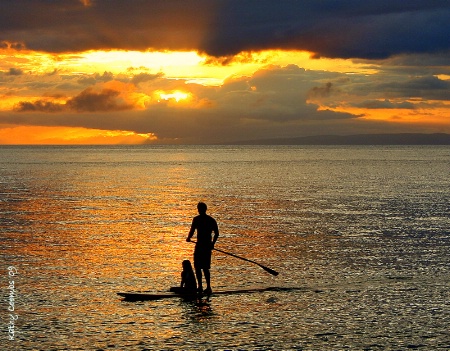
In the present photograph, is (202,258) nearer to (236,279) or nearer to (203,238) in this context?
(203,238)

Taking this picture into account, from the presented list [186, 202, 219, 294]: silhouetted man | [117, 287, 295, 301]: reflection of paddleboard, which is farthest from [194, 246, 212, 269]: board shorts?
[117, 287, 295, 301]: reflection of paddleboard

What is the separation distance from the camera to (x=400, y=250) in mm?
35125

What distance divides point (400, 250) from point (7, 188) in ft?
203

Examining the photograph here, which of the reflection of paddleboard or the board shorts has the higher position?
the board shorts

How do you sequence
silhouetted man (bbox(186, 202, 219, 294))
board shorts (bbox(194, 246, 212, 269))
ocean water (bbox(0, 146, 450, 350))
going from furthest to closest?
1. board shorts (bbox(194, 246, 212, 269))
2. silhouetted man (bbox(186, 202, 219, 294))
3. ocean water (bbox(0, 146, 450, 350))

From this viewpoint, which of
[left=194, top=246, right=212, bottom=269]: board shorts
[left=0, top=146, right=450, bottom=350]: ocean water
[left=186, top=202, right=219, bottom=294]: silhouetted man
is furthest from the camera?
[left=194, top=246, right=212, bottom=269]: board shorts

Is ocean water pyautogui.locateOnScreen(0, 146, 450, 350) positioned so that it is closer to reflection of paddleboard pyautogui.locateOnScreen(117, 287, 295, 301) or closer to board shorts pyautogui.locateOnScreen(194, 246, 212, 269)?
reflection of paddleboard pyautogui.locateOnScreen(117, 287, 295, 301)

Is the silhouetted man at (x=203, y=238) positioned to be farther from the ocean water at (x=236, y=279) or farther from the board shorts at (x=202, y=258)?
the ocean water at (x=236, y=279)

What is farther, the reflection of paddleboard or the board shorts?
the board shorts

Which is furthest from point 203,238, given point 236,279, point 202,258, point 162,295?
point 236,279

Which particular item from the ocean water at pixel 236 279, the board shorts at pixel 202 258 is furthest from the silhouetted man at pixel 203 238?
the ocean water at pixel 236 279

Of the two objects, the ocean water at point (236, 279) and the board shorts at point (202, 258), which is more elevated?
the board shorts at point (202, 258)

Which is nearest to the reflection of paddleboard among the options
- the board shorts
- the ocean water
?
the ocean water

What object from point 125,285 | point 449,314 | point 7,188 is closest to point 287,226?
point 125,285
